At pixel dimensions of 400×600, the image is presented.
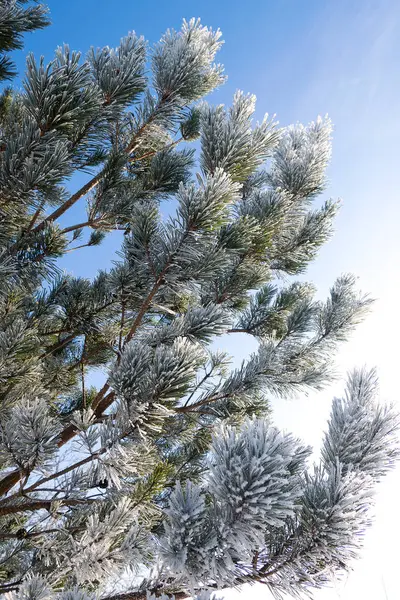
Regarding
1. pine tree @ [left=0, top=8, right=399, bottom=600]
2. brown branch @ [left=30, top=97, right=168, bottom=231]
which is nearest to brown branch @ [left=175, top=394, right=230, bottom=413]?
pine tree @ [left=0, top=8, right=399, bottom=600]

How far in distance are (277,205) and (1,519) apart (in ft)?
8.34

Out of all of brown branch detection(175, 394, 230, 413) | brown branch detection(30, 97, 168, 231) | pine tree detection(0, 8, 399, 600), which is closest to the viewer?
pine tree detection(0, 8, 399, 600)

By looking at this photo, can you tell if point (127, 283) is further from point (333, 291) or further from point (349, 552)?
point (349, 552)

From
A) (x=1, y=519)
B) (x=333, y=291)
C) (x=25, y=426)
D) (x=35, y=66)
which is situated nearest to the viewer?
(x=25, y=426)

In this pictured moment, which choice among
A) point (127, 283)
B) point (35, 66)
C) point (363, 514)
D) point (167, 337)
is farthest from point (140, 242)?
point (363, 514)

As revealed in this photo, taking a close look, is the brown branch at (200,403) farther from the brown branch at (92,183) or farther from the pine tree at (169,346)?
the brown branch at (92,183)

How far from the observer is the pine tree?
2.87 feet

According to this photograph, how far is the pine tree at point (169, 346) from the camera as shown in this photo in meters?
0.88

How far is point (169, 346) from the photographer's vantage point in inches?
75.0

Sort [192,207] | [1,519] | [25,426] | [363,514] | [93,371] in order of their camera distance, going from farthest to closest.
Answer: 1. [93,371]
2. [1,519]
3. [192,207]
4. [25,426]
5. [363,514]

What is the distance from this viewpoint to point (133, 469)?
155 centimetres

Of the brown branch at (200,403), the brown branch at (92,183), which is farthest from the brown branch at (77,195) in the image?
the brown branch at (200,403)

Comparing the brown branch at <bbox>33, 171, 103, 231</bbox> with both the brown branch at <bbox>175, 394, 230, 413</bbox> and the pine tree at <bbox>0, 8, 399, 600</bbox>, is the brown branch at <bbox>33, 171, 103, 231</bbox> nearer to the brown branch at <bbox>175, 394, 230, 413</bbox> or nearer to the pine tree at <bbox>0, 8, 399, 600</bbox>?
the pine tree at <bbox>0, 8, 399, 600</bbox>

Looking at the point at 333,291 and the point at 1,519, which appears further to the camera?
the point at 1,519
